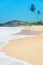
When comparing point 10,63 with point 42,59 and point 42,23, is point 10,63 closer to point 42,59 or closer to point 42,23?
point 42,59

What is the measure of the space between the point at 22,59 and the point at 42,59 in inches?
23.7

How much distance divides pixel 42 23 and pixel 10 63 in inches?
2100

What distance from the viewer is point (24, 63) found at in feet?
17.5

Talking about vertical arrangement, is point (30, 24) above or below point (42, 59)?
above

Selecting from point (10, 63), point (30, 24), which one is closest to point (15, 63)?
point (10, 63)

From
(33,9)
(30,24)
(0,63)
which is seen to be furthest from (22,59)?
(30,24)

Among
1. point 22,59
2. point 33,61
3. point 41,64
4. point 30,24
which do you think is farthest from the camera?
point 30,24

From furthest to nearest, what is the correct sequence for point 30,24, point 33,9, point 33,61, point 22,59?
point 30,24, point 33,9, point 22,59, point 33,61

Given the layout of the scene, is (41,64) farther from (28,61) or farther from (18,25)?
(18,25)

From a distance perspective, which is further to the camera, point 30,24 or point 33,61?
point 30,24

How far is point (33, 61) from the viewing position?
5457 millimetres

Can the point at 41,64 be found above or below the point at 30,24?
below

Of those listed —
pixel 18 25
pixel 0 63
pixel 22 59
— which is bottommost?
A: pixel 0 63

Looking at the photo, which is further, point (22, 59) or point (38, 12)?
point (38, 12)
